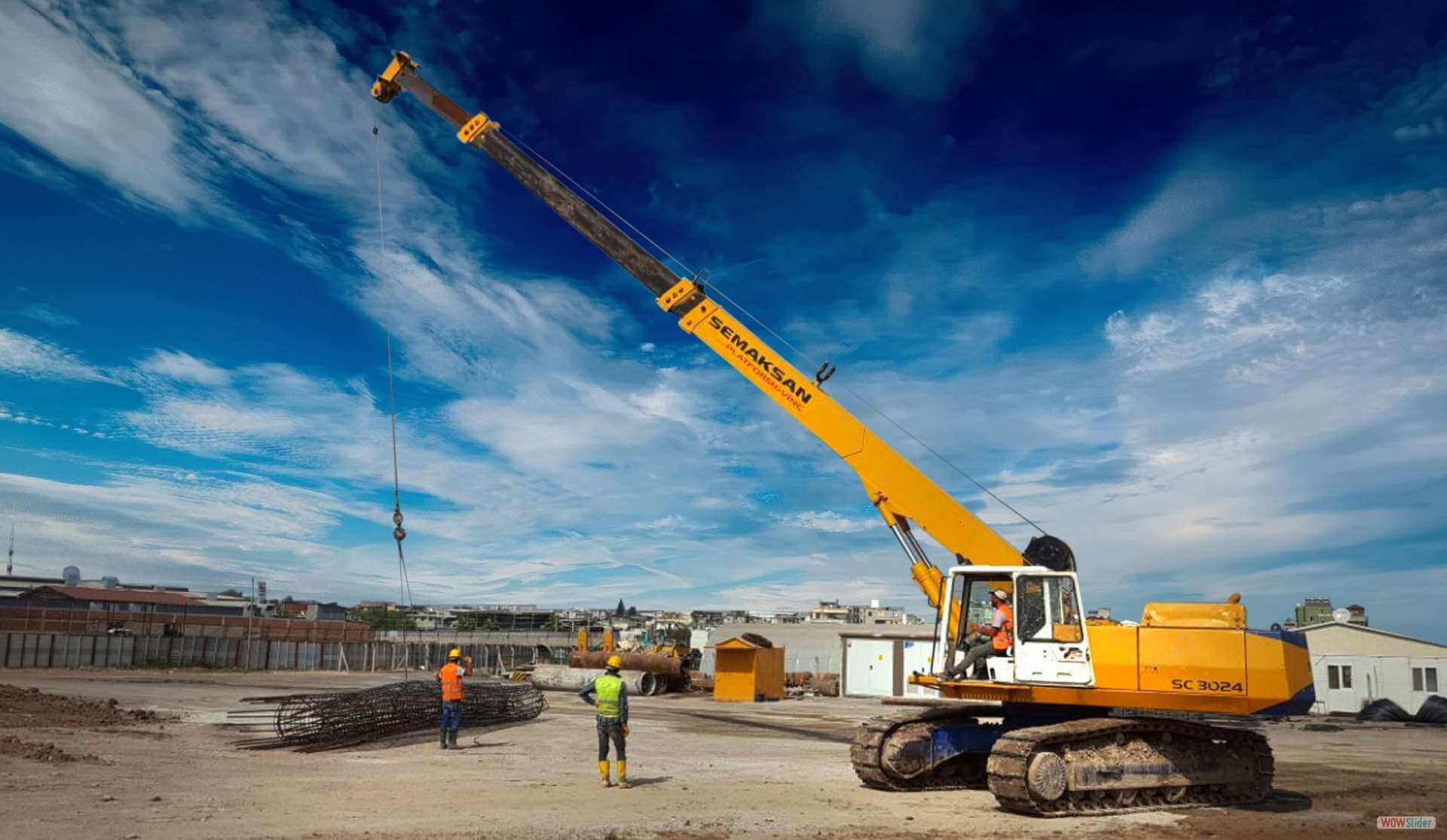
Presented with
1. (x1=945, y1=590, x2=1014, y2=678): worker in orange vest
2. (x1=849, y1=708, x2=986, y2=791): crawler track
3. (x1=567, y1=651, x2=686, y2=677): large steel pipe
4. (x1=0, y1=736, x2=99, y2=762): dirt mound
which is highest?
(x1=945, y1=590, x2=1014, y2=678): worker in orange vest

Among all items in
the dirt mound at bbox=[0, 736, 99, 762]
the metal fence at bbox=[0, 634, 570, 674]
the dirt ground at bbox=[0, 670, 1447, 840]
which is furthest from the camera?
the metal fence at bbox=[0, 634, 570, 674]

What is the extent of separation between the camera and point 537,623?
3364 inches

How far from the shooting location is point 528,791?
13.9 m

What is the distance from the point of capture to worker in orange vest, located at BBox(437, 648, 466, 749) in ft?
62.0

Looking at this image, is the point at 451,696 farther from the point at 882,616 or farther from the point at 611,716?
the point at 882,616

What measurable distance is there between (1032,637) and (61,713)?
21813mm

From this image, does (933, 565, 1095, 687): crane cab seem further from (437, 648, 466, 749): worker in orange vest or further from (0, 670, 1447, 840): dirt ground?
(437, 648, 466, 749): worker in orange vest

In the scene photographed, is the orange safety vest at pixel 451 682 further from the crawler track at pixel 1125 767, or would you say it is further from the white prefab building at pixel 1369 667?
the white prefab building at pixel 1369 667

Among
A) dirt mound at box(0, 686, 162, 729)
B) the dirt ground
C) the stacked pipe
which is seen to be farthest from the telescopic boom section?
dirt mound at box(0, 686, 162, 729)

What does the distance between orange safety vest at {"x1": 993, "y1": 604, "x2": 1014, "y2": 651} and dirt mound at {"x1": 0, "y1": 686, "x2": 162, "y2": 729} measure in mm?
18622

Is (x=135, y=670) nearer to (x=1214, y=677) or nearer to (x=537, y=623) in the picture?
(x=537, y=623)

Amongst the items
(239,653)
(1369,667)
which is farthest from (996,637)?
(239,653)

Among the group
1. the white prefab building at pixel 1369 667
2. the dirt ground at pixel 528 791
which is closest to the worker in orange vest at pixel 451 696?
the dirt ground at pixel 528 791

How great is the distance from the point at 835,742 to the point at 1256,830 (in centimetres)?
1183
